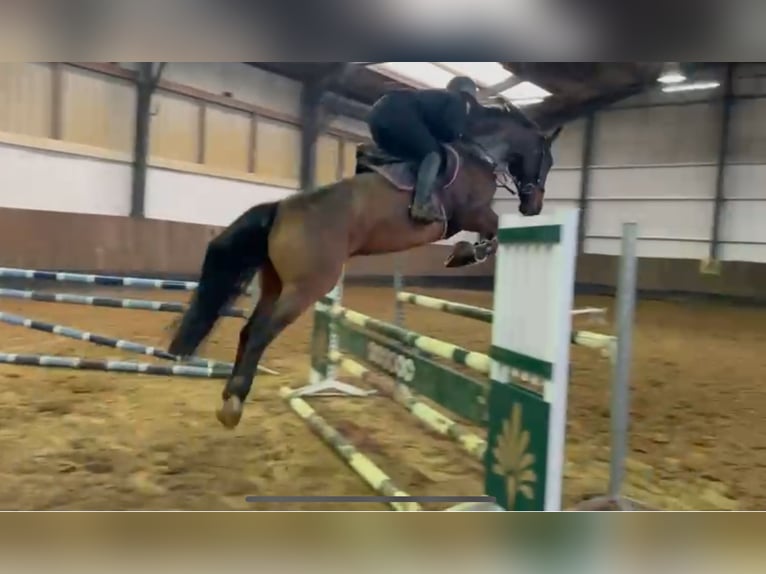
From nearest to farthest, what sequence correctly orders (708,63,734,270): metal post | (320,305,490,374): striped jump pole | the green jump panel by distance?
the green jump panel → (320,305,490,374): striped jump pole → (708,63,734,270): metal post

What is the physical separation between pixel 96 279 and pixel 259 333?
14.0 inches

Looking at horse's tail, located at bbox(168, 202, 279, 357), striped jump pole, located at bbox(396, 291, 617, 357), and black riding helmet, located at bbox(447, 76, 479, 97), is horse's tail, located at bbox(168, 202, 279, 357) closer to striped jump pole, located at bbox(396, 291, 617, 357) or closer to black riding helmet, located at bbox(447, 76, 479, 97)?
striped jump pole, located at bbox(396, 291, 617, 357)

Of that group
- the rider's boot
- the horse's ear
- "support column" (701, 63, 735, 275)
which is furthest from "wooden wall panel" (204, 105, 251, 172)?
"support column" (701, 63, 735, 275)

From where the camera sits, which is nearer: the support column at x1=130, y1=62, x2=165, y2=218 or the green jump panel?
the green jump panel

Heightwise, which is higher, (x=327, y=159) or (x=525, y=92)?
(x=525, y=92)

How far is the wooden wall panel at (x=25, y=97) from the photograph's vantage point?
1367 millimetres

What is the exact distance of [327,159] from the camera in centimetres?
137

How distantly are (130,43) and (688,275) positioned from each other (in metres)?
1.18

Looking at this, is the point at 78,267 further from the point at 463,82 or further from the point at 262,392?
the point at 463,82

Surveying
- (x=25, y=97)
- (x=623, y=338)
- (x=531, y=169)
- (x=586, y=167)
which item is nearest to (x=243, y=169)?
(x=25, y=97)

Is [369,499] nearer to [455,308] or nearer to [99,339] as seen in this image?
[455,308]

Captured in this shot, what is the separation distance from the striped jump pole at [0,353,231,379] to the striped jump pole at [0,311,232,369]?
0.4 inches

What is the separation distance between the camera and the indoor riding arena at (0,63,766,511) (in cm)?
135

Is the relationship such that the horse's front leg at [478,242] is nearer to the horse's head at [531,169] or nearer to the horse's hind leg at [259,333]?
the horse's head at [531,169]
